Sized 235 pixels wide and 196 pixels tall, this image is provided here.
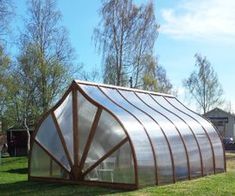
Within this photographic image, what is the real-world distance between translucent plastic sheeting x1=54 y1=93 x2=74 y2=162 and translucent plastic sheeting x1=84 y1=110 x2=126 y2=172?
1118mm

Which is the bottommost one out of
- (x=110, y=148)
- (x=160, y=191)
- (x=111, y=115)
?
(x=160, y=191)

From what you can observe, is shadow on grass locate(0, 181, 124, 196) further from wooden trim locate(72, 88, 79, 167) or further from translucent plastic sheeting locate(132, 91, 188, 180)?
translucent plastic sheeting locate(132, 91, 188, 180)

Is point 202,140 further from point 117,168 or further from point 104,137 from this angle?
point 117,168

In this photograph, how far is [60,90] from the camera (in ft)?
128

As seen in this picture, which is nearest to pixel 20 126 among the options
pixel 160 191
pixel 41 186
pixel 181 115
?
pixel 181 115

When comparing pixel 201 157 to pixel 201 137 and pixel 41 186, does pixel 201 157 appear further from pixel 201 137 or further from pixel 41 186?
pixel 41 186

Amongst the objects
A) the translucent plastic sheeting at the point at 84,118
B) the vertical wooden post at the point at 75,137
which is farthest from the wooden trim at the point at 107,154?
the translucent plastic sheeting at the point at 84,118

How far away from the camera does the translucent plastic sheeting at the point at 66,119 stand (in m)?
19.3

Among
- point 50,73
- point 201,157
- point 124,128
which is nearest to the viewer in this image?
point 124,128

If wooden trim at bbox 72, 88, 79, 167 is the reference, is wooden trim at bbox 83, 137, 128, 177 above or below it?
below

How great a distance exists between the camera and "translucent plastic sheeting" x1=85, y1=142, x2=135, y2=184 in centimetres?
1711

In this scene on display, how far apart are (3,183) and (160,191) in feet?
21.1

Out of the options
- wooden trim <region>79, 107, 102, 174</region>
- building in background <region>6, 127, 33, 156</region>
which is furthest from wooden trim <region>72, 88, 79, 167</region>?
building in background <region>6, 127, 33, 156</region>

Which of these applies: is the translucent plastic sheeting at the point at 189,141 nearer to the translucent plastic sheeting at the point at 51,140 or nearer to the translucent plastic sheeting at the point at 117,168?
the translucent plastic sheeting at the point at 117,168
